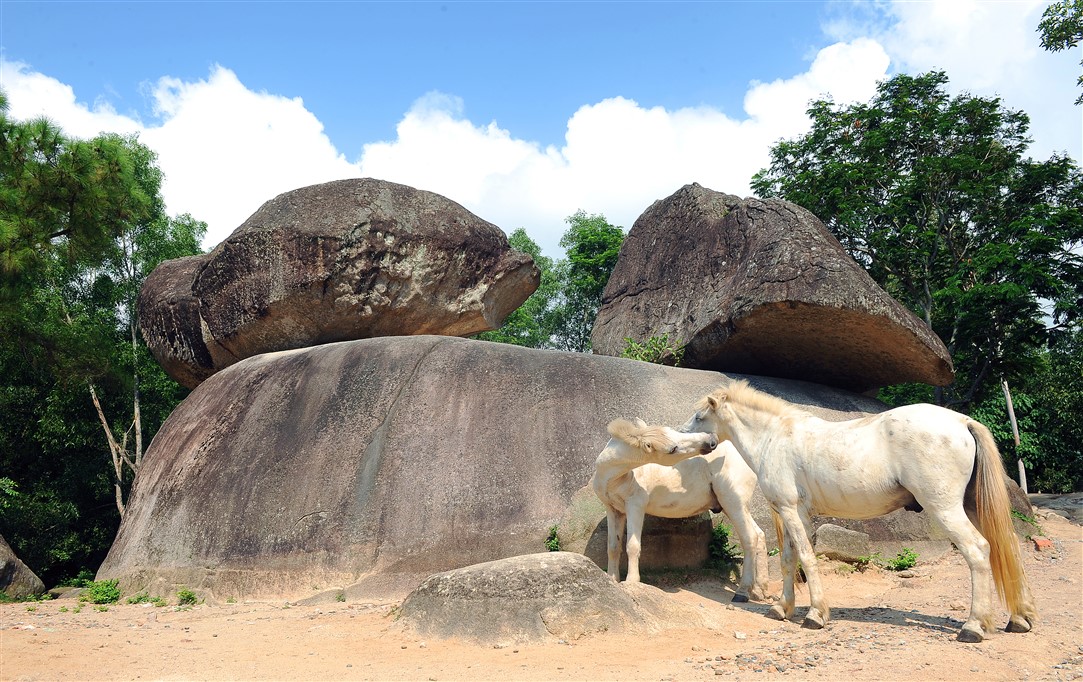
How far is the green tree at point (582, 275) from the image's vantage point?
98.7ft

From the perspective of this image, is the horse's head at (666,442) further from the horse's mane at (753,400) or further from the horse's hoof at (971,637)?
the horse's hoof at (971,637)

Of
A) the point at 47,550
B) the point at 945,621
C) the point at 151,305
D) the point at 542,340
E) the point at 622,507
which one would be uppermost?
the point at 542,340

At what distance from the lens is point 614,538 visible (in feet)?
27.9

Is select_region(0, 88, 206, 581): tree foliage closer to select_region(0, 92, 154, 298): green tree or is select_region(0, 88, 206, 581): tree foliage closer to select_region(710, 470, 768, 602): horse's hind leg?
select_region(0, 92, 154, 298): green tree

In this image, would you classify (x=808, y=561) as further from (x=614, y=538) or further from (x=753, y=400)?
(x=614, y=538)

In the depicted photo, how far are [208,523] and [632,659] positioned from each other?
248 inches

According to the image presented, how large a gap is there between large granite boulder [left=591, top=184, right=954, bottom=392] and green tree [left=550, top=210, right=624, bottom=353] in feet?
40.5

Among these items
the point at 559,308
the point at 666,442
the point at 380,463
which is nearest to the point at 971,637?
the point at 666,442

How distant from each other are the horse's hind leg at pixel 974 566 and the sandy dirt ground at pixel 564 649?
0.13 metres

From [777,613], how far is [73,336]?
48.9 ft

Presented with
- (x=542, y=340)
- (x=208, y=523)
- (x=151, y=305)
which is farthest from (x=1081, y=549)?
(x=542, y=340)

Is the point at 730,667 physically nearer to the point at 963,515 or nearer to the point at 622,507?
the point at 963,515

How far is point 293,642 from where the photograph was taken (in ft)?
22.3

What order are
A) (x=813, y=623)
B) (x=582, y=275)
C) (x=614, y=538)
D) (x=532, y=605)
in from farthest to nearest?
(x=582, y=275) → (x=614, y=538) → (x=813, y=623) → (x=532, y=605)
